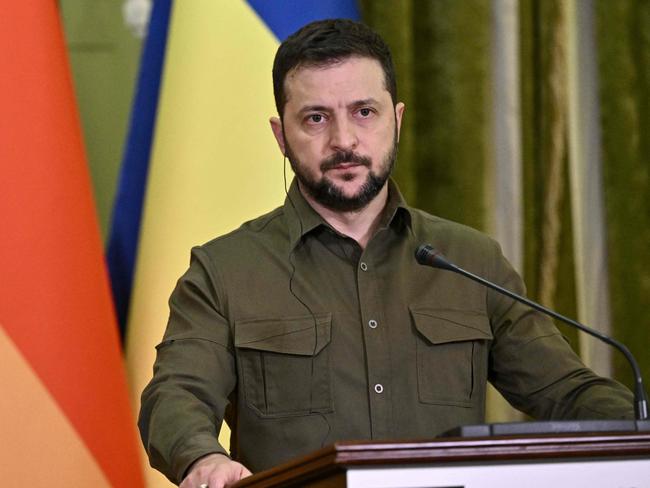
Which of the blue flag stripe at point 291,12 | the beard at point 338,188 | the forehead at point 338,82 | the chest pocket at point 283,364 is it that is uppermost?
the blue flag stripe at point 291,12

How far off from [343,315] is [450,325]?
0.21m

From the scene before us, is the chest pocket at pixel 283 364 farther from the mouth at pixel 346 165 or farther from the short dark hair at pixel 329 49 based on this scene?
the short dark hair at pixel 329 49

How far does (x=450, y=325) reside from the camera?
2.22 m

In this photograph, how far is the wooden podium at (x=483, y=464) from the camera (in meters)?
1.34

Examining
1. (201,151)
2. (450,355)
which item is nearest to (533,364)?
(450,355)

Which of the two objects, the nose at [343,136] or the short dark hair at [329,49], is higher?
the short dark hair at [329,49]

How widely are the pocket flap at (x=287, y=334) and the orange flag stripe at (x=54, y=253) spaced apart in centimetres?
53

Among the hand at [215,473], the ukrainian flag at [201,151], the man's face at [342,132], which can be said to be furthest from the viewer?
the ukrainian flag at [201,151]

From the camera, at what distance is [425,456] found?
136cm

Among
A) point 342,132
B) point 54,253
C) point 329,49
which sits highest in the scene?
point 329,49

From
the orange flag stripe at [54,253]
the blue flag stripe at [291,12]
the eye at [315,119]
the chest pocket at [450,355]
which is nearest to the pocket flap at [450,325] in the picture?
the chest pocket at [450,355]

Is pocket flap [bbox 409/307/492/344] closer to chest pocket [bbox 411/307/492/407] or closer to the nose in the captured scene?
chest pocket [bbox 411/307/492/407]

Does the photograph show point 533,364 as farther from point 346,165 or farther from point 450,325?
point 346,165

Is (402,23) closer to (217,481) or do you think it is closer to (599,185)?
(599,185)
